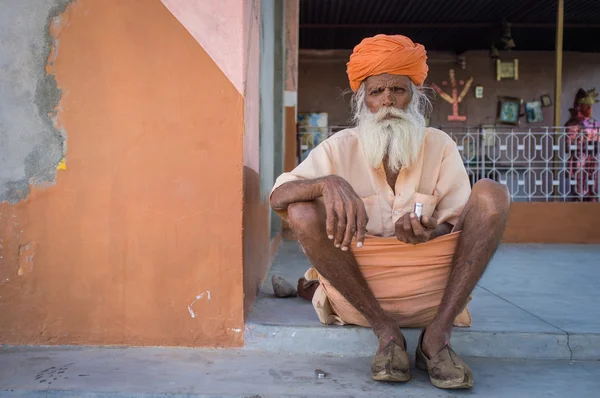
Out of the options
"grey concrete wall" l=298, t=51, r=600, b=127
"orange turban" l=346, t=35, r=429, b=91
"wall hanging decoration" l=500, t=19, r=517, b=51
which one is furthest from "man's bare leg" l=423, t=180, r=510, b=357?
"grey concrete wall" l=298, t=51, r=600, b=127

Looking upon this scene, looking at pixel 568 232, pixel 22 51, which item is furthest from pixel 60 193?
pixel 568 232

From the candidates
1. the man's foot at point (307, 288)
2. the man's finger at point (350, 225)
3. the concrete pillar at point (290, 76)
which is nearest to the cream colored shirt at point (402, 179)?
the man's finger at point (350, 225)

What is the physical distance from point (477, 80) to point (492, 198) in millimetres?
9713

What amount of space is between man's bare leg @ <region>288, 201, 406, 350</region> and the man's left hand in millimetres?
267

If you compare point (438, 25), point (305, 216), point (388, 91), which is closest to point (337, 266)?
point (305, 216)

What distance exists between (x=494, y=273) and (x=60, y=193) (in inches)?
124

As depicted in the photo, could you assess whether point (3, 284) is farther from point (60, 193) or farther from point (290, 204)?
point (290, 204)

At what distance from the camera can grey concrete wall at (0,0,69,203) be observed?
2493 mm

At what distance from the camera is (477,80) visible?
1107 centimetres

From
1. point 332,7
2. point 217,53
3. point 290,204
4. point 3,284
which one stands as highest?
point 332,7

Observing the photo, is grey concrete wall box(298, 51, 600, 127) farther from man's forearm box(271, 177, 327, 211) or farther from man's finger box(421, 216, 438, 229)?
man's finger box(421, 216, 438, 229)

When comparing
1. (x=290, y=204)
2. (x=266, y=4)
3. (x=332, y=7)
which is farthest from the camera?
(x=332, y=7)

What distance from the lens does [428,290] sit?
2.30 m

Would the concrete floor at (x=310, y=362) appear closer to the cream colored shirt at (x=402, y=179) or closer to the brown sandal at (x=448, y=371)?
the brown sandal at (x=448, y=371)
